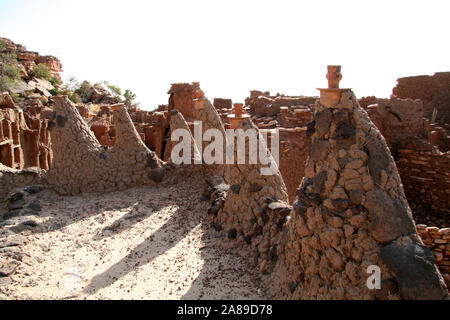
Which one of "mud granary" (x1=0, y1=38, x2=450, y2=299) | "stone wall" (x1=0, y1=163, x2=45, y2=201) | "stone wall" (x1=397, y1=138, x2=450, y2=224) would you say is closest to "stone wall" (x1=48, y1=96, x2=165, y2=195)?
"mud granary" (x1=0, y1=38, x2=450, y2=299)

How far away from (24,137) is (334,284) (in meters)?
10.9

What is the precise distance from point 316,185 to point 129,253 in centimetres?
293

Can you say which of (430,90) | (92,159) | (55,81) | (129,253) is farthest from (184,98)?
(55,81)

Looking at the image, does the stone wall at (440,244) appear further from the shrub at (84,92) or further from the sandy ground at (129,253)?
the shrub at (84,92)

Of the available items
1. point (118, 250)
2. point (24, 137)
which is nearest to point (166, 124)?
point (24, 137)

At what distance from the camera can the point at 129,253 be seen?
518 cm

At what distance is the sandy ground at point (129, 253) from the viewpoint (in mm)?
4262

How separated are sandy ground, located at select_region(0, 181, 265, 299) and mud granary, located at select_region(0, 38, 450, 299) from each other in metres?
0.32

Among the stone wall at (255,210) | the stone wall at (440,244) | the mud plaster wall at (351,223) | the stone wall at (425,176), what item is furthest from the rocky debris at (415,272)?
the stone wall at (425,176)

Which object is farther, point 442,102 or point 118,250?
point 442,102

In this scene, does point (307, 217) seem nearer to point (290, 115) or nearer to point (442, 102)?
point (290, 115)

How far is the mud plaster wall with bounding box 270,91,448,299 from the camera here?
9.37 feet

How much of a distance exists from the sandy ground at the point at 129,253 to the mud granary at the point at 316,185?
1.04ft

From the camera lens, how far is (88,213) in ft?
21.3
